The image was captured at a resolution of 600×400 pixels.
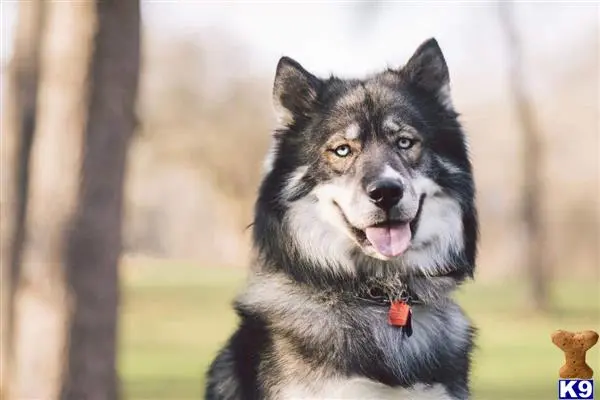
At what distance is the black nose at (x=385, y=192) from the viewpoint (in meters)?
2.28

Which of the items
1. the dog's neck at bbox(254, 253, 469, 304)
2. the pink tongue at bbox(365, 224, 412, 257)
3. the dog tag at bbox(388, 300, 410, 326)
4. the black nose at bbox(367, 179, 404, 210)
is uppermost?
the black nose at bbox(367, 179, 404, 210)

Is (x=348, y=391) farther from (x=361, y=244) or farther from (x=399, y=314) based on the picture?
(x=361, y=244)

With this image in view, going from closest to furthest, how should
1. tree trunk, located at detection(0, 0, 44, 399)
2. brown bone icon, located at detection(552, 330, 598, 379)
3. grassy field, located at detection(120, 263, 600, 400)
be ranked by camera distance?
brown bone icon, located at detection(552, 330, 598, 379) < grassy field, located at detection(120, 263, 600, 400) < tree trunk, located at detection(0, 0, 44, 399)

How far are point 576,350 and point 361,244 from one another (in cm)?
85

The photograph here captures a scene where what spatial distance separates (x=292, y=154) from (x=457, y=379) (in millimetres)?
797

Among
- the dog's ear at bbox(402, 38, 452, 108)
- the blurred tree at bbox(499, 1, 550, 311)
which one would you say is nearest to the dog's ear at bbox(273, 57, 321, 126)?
the dog's ear at bbox(402, 38, 452, 108)

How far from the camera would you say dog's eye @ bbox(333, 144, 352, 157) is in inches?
93.2

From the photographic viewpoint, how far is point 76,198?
2816mm

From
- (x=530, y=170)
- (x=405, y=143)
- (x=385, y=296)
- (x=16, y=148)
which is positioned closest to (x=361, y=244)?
(x=385, y=296)

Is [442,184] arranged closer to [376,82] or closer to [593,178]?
[376,82]

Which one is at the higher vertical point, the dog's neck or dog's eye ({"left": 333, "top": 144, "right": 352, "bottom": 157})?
dog's eye ({"left": 333, "top": 144, "right": 352, "bottom": 157})

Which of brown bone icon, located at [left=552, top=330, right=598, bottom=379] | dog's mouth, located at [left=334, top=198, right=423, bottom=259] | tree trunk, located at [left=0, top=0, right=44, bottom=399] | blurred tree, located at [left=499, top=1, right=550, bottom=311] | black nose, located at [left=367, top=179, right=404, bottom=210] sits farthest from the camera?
blurred tree, located at [left=499, top=1, right=550, bottom=311]

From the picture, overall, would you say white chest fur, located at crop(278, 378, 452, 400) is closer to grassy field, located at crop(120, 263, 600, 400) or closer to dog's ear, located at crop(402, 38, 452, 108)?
grassy field, located at crop(120, 263, 600, 400)

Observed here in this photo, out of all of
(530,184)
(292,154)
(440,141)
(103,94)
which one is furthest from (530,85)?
(103,94)
